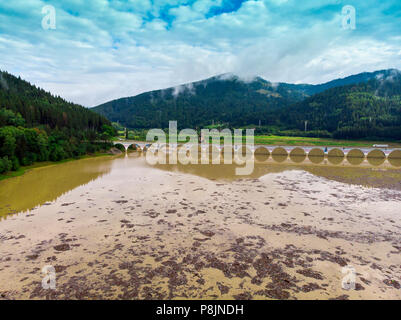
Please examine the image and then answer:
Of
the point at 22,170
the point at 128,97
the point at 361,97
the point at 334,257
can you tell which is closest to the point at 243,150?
the point at 22,170

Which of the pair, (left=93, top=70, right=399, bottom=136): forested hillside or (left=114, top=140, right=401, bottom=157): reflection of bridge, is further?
(left=93, top=70, right=399, bottom=136): forested hillside

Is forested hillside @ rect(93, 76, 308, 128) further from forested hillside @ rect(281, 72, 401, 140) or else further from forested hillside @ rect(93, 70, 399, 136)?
forested hillside @ rect(281, 72, 401, 140)

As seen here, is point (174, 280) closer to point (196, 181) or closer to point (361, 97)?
point (196, 181)

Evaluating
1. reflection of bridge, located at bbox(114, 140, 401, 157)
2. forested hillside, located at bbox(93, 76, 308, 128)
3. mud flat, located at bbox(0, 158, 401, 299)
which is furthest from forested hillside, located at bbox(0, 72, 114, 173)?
forested hillside, located at bbox(93, 76, 308, 128)

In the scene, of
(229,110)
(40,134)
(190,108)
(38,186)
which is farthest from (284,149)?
(190,108)

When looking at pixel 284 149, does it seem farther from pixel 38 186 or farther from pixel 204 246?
pixel 204 246

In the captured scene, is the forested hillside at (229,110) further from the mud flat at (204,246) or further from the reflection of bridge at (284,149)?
the mud flat at (204,246)
